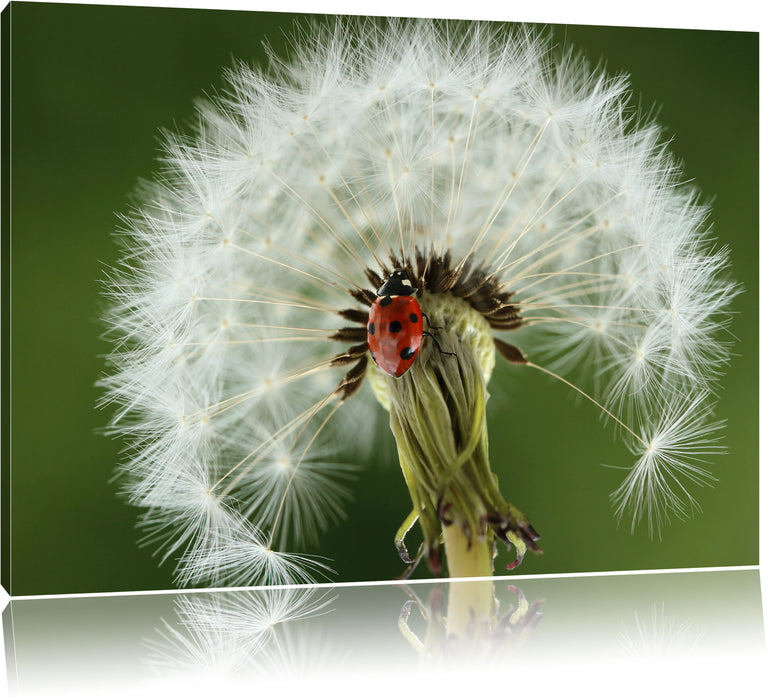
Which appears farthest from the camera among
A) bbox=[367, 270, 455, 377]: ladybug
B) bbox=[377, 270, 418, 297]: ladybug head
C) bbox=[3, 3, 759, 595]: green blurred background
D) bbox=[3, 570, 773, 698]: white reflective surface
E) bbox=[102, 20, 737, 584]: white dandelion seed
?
bbox=[3, 3, 759, 595]: green blurred background

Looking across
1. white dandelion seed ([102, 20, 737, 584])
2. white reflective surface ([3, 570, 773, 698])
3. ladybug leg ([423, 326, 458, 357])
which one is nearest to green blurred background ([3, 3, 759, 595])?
white dandelion seed ([102, 20, 737, 584])

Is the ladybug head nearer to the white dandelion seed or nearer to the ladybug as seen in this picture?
the ladybug

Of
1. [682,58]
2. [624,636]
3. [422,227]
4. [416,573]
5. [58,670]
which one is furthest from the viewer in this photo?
[682,58]

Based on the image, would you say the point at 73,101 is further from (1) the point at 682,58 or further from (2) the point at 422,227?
(1) the point at 682,58

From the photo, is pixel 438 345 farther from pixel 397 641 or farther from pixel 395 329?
pixel 397 641

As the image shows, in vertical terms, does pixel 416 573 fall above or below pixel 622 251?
below

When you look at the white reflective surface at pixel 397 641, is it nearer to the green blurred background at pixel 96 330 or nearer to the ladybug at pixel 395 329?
the green blurred background at pixel 96 330

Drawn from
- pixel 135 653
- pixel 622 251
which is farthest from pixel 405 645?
pixel 622 251

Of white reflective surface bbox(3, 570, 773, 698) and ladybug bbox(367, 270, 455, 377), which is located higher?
ladybug bbox(367, 270, 455, 377)
